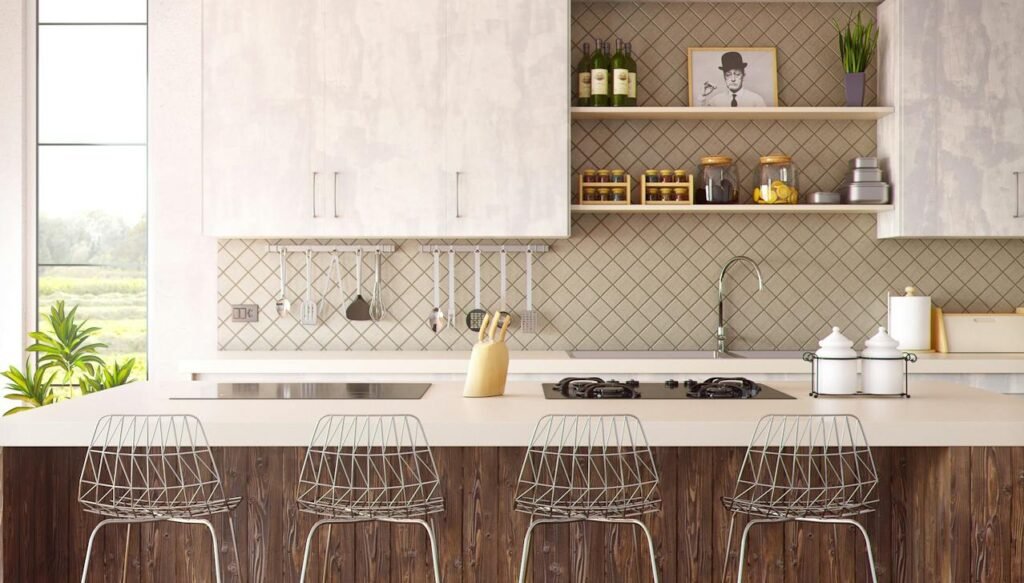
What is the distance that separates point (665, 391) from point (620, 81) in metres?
1.85

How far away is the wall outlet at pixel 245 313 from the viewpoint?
4527 mm

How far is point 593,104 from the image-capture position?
4.34m

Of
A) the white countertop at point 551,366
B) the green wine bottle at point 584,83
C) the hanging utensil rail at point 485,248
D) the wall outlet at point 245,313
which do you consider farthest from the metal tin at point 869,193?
the wall outlet at point 245,313

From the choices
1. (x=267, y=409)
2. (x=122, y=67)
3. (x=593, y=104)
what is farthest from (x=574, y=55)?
(x=267, y=409)

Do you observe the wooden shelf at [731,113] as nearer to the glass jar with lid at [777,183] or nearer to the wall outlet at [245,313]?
the glass jar with lid at [777,183]

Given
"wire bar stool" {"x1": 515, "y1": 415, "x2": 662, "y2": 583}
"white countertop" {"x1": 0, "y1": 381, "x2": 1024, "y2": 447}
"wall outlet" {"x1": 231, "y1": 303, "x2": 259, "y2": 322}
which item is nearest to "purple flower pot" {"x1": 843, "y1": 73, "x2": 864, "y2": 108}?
"white countertop" {"x1": 0, "y1": 381, "x2": 1024, "y2": 447}

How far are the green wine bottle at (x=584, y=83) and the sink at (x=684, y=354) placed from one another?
3.96 ft

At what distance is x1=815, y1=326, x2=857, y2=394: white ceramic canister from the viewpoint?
2773 millimetres

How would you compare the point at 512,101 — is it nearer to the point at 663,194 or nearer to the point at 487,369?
the point at 663,194

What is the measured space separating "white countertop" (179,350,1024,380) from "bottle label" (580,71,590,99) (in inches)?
50.0

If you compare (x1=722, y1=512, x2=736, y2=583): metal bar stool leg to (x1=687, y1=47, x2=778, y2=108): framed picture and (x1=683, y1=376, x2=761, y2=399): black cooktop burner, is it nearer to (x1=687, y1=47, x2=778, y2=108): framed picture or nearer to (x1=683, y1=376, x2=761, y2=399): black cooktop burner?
(x1=683, y1=376, x2=761, y2=399): black cooktop burner

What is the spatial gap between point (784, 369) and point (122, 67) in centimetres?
364

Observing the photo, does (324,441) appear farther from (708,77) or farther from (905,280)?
(905,280)

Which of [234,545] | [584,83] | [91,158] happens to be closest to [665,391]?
[234,545]
